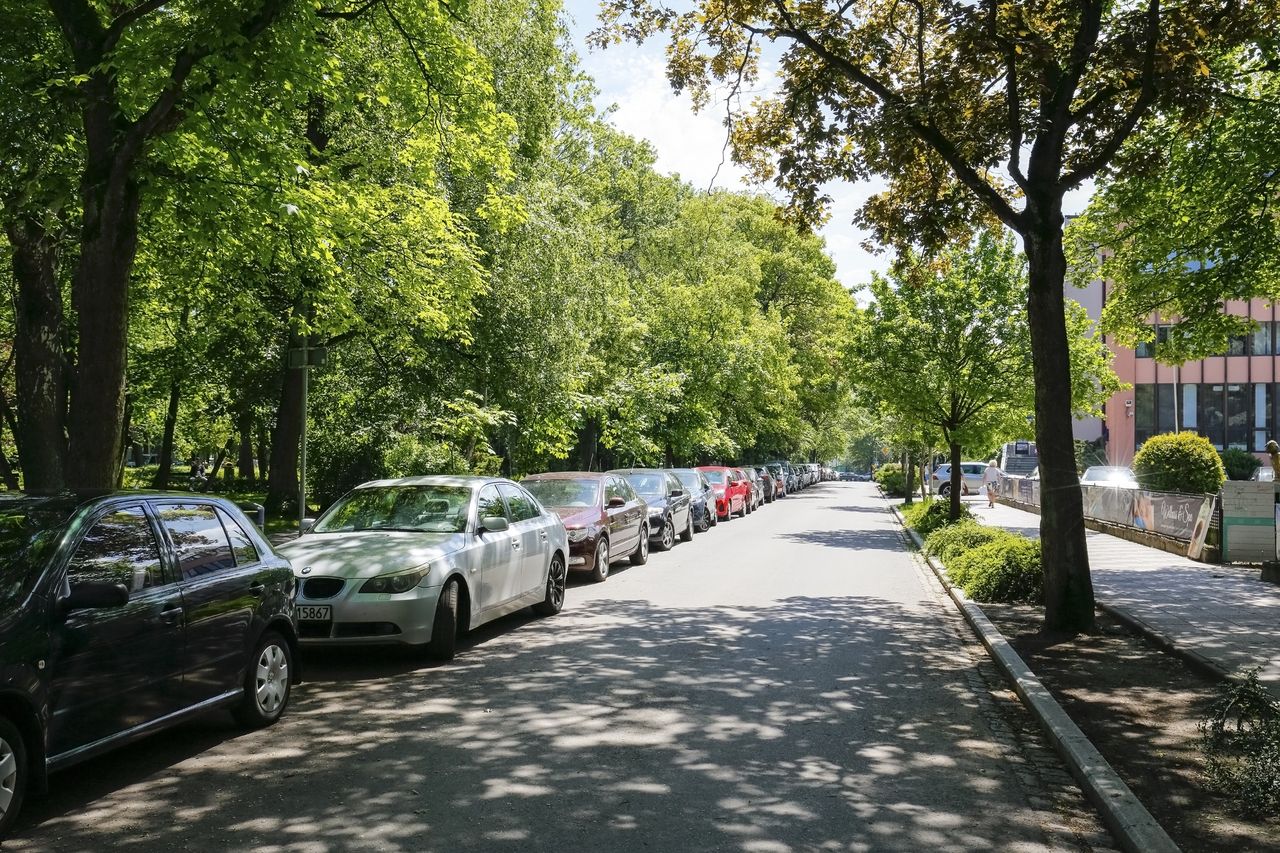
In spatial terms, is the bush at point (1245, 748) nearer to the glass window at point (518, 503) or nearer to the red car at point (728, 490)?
the glass window at point (518, 503)

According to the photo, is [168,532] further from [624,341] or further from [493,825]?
[624,341]

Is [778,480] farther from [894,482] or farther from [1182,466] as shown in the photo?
[1182,466]

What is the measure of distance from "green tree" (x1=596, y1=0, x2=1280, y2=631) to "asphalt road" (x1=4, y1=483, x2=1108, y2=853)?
309cm

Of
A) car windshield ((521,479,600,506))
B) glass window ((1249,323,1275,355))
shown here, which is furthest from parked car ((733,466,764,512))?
glass window ((1249,323,1275,355))

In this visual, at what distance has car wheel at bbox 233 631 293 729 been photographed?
21.0 ft

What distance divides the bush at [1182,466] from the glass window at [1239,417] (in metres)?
27.7

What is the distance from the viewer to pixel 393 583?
817 cm

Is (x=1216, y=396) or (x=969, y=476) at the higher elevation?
(x=1216, y=396)

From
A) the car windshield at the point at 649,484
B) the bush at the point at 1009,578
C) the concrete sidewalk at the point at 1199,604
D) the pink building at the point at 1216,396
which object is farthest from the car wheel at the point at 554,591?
the pink building at the point at 1216,396

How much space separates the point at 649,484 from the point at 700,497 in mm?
4017

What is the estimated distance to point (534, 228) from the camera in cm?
2266

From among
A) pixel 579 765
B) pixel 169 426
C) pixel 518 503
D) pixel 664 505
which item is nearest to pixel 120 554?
pixel 579 765

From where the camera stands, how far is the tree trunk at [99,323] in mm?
8781

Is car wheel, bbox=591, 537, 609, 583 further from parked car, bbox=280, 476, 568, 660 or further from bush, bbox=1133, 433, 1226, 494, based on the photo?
bush, bbox=1133, 433, 1226, 494
